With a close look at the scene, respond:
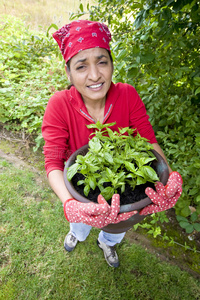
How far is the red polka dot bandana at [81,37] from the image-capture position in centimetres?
119

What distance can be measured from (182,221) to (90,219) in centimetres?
162

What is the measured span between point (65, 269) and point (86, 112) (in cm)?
153

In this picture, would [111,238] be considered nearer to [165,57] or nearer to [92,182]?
[92,182]

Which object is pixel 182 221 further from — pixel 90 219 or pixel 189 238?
pixel 90 219

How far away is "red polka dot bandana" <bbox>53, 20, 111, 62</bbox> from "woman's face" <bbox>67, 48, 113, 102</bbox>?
0.09ft

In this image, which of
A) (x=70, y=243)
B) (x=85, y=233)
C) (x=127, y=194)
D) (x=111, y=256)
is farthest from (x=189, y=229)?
(x=127, y=194)

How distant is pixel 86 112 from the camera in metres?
1.42

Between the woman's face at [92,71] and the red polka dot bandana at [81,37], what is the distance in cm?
3

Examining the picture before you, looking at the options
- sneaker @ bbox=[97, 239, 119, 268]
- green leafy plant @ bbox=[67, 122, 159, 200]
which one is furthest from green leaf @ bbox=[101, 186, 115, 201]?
sneaker @ bbox=[97, 239, 119, 268]

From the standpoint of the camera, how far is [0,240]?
2.08m

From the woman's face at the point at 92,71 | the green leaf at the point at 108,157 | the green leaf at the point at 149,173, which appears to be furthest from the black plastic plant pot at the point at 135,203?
the woman's face at the point at 92,71

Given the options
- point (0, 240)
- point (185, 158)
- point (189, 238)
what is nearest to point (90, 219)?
point (185, 158)

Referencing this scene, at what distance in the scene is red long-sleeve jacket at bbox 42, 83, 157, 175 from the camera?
135cm

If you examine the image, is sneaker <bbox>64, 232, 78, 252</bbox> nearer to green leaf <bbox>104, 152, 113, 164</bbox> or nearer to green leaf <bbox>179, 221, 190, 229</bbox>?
green leaf <bbox>179, 221, 190, 229</bbox>
